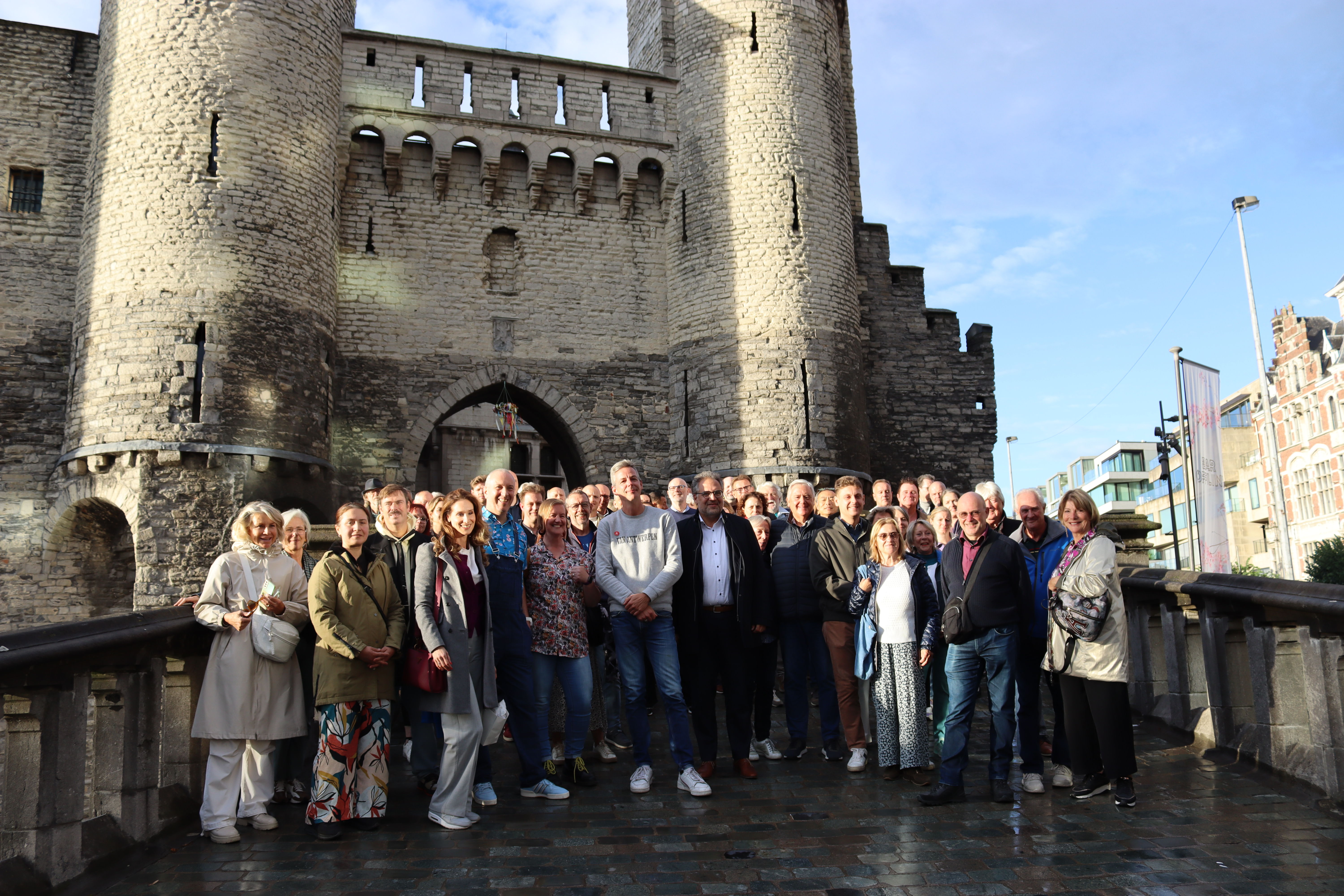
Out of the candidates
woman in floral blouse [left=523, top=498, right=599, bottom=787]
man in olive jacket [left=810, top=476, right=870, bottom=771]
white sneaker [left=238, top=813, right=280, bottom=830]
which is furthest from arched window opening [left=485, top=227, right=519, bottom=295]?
white sneaker [left=238, top=813, right=280, bottom=830]

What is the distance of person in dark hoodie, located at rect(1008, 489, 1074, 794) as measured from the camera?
5.32m

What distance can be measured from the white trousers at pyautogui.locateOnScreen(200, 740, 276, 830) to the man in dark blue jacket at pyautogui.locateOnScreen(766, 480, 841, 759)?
3190 millimetres

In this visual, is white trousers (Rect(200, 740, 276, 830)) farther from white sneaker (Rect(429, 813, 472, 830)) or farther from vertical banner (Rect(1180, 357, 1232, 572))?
vertical banner (Rect(1180, 357, 1232, 572))

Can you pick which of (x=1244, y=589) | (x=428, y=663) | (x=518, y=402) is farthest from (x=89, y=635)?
(x=518, y=402)

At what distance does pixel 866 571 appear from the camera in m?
5.85

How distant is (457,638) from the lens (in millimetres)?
4891

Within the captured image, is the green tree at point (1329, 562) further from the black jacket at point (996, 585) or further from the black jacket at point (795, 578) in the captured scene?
the black jacket at point (996, 585)

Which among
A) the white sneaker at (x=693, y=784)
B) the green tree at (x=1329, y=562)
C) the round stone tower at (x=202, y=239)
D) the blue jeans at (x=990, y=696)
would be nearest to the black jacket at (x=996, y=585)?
the blue jeans at (x=990, y=696)

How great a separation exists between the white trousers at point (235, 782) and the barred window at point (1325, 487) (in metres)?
43.9

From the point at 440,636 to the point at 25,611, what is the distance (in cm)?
1207

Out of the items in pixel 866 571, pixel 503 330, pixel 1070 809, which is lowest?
pixel 1070 809

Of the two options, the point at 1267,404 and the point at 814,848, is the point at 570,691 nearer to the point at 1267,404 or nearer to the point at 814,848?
the point at 814,848

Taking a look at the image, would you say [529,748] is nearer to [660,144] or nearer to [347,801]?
[347,801]

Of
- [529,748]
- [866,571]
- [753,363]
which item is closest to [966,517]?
[866,571]
